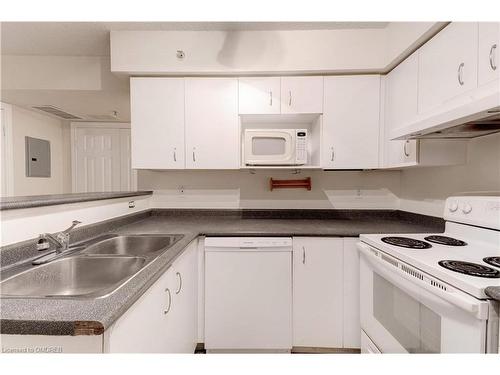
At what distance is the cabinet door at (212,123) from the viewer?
6.55ft

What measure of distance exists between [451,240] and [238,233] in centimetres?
122

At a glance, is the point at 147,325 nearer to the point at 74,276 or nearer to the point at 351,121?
the point at 74,276

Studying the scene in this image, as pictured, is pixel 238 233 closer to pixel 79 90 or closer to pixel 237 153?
pixel 237 153

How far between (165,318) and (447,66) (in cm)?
192

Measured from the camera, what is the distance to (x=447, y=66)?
1375mm

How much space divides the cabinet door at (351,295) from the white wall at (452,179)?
0.75m

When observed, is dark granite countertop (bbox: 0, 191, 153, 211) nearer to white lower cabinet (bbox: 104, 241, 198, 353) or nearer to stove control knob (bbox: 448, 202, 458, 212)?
white lower cabinet (bbox: 104, 241, 198, 353)

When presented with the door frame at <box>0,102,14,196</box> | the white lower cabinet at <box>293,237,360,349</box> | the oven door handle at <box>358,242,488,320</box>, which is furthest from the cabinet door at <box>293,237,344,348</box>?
the door frame at <box>0,102,14,196</box>

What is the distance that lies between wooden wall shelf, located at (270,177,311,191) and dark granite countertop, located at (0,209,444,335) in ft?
0.74

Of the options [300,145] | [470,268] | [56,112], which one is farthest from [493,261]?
[56,112]

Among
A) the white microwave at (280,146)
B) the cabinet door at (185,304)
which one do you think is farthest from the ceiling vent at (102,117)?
the cabinet door at (185,304)

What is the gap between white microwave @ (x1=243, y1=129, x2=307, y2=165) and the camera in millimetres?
1942

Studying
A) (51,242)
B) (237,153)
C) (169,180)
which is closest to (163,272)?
(51,242)

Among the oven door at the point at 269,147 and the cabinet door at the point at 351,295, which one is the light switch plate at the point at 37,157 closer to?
the oven door at the point at 269,147
